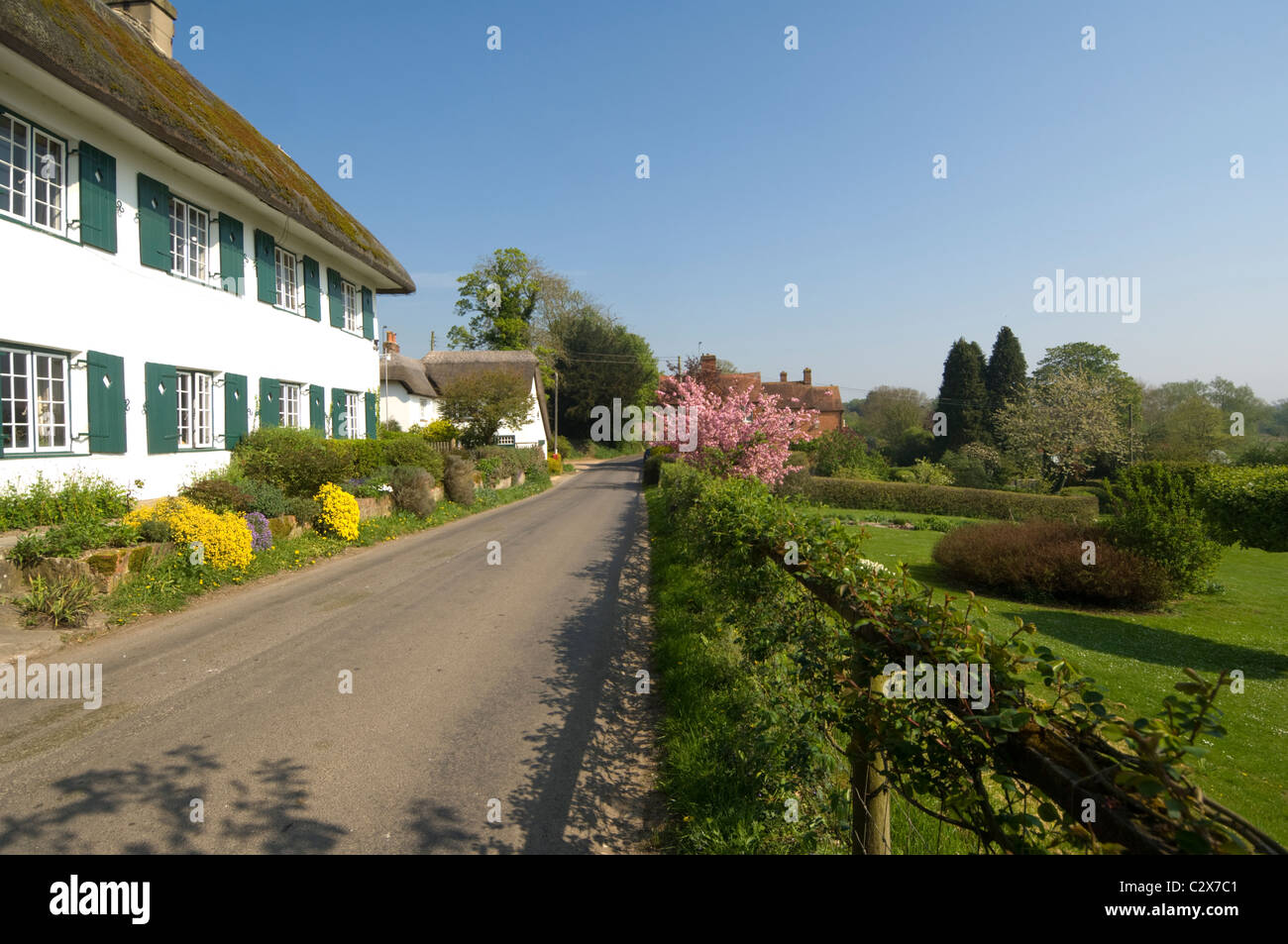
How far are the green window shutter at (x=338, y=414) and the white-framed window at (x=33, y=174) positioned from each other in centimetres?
800

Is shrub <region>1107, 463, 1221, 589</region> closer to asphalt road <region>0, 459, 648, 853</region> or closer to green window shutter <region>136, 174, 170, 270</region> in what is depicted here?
asphalt road <region>0, 459, 648, 853</region>

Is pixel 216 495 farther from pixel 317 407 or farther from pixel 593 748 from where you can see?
pixel 593 748

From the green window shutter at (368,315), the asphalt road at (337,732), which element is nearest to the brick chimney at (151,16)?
the green window shutter at (368,315)

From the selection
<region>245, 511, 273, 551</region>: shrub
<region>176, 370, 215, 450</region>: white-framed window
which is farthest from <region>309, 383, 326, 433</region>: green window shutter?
<region>245, 511, 273, 551</region>: shrub

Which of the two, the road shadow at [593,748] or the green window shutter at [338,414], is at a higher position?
the green window shutter at [338,414]

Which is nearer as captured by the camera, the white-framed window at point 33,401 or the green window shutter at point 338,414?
the white-framed window at point 33,401

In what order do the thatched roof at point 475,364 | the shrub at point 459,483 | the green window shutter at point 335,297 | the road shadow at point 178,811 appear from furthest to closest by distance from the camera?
the thatched roof at point 475,364
the shrub at point 459,483
the green window shutter at point 335,297
the road shadow at point 178,811

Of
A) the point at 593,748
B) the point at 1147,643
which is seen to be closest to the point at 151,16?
the point at 593,748

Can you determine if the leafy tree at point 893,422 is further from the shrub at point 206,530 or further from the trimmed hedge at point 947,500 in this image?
the shrub at point 206,530

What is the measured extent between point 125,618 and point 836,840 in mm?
7909

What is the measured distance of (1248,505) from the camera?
10.7 m

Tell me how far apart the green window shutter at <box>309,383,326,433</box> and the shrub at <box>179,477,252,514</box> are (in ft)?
19.3

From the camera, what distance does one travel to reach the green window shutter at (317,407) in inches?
642
